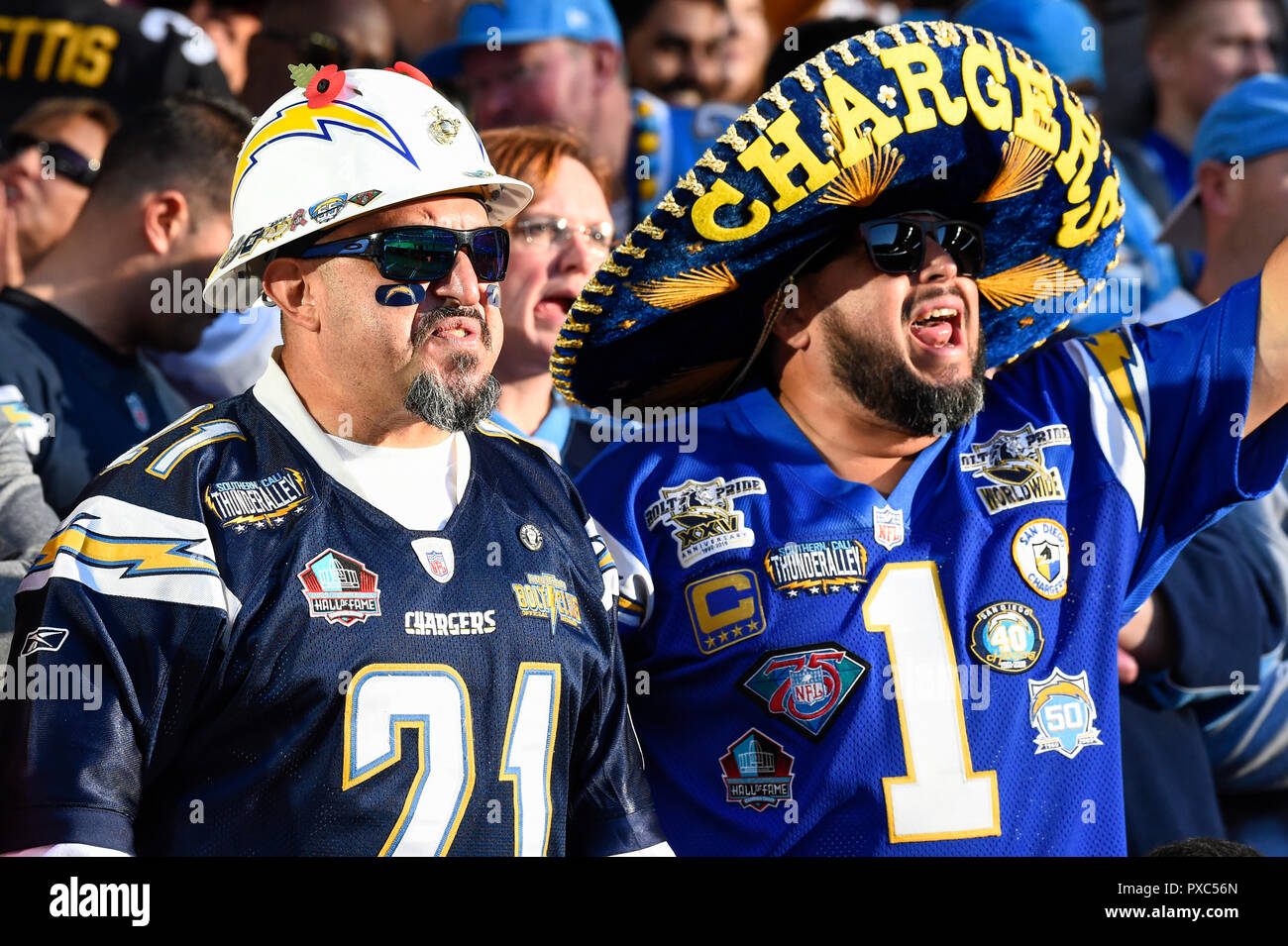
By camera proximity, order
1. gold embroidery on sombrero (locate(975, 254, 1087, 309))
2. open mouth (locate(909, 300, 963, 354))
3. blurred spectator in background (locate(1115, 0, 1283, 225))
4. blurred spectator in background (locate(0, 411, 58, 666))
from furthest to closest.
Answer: blurred spectator in background (locate(1115, 0, 1283, 225))
gold embroidery on sombrero (locate(975, 254, 1087, 309))
open mouth (locate(909, 300, 963, 354))
blurred spectator in background (locate(0, 411, 58, 666))

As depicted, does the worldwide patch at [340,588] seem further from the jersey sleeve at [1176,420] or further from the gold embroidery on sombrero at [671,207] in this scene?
the jersey sleeve at [1176,420]

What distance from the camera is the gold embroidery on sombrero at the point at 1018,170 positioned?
12.2 ft

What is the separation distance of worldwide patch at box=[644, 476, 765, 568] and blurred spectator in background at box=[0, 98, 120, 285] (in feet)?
7.80

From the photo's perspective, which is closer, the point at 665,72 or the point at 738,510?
the point at 738,510

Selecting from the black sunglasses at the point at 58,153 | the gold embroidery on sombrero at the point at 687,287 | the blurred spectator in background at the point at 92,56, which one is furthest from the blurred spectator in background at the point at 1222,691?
the blurred spectator in background at the point at 92,56

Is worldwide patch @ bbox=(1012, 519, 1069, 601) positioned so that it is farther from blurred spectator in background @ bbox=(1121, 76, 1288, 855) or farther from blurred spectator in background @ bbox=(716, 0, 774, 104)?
blurred spectator in background @ bbox=(716, 0, 774, 104)

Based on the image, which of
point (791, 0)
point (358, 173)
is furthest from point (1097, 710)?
point (791, 0)

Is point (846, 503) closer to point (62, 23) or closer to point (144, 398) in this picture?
point (144, 398)

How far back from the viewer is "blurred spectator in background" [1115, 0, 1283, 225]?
24.3 feet

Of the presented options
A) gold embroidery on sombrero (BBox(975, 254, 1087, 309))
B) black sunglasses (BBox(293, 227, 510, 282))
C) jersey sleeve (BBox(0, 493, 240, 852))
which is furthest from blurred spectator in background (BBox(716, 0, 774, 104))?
jersey sleeve (BBox(0, 493, 240, 852))

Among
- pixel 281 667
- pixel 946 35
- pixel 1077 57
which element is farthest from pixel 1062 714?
pixel 1077 57

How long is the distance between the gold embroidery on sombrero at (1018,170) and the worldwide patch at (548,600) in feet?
4.59

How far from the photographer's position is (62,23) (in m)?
5.82
